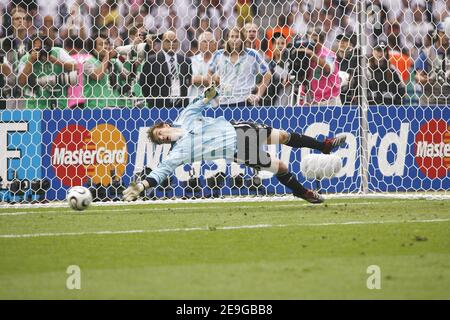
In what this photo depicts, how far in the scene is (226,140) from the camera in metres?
11.8

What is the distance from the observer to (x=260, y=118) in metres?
13.0

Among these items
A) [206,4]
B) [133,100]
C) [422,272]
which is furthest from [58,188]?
Answer: [422,272]

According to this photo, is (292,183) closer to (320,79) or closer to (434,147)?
(320,79)

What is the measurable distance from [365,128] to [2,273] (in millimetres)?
7671

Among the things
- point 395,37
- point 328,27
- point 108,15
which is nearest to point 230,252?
point 328,27

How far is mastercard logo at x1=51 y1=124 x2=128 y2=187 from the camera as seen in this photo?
41.5 feet

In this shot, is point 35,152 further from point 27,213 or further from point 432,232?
point 432,232

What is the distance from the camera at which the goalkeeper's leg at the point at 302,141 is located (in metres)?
12.0

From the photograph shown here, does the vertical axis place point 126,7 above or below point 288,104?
above

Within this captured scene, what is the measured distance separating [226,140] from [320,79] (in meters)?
2.42

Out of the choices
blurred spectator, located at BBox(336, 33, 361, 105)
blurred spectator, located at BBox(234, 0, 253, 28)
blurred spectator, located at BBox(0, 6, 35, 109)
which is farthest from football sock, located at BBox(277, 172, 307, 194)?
blurred spectator, located at BBox(0, 6, 35, 109)

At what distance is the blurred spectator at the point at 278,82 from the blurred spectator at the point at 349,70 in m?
0.80

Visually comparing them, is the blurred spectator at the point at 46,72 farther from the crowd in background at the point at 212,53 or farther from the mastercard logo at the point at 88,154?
the mastercard logo at the point at 88,154

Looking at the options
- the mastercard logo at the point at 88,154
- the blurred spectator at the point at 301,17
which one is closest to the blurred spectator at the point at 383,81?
the blurred spectator at the point at 301,17
